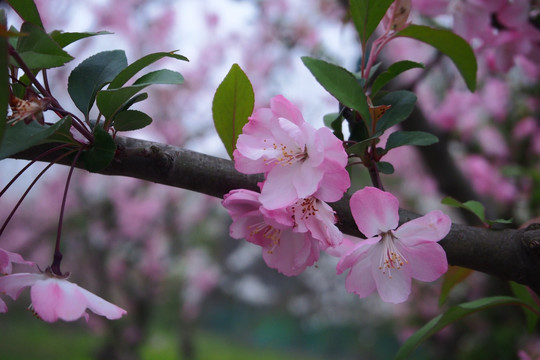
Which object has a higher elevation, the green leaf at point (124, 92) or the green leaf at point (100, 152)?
the green leaf at point (124, 92)

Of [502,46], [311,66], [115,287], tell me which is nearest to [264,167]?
[311,66]

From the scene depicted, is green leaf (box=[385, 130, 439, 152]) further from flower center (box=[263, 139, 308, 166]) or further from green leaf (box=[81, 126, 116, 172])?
green leaf (box=[81, 126, 116, 172])

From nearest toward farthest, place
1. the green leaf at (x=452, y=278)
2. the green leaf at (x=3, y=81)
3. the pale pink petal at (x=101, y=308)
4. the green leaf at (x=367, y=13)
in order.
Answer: the green leaf at (x=3, y=81) → the pale pink petal at (x=101, y=308) → the green leaf at (x=367, y=13) → the green leaf at (x=452, y=278)

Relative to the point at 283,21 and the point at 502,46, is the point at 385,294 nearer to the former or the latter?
the point at 502,46

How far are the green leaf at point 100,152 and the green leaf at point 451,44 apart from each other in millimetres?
344

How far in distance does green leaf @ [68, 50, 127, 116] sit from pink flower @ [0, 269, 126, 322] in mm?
168

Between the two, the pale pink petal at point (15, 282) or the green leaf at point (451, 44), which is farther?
the green leaf at point (451, 44)

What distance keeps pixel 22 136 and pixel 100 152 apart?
8cm

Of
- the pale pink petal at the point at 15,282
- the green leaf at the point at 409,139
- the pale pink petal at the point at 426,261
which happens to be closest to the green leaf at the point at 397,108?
the green leaf at the point at 409,139

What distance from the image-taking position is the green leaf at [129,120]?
1.40ft

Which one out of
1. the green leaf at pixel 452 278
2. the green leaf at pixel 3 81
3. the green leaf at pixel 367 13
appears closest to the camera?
the green leaf at pixel 3 81

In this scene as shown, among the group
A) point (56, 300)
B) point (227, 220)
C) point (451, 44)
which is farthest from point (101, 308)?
point (227, 220)

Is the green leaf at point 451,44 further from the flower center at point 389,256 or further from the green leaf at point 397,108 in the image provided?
the flower center at point 389,256

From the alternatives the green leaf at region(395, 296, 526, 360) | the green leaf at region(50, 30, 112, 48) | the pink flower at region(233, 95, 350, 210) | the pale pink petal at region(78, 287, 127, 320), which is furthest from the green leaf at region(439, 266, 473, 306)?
the green leaf at region(50, 30, 112, 48)
